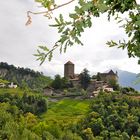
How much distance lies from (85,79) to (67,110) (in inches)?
1223

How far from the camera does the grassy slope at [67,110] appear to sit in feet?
513

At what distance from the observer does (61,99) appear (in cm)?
17712

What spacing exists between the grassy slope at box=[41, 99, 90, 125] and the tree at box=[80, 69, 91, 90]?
1664cm

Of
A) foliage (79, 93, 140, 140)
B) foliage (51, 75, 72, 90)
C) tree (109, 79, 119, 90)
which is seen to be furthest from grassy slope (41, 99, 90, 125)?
tree (109, 79, 119, 90)

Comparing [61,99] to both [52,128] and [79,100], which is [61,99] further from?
[52,128]

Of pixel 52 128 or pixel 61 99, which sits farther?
pixel 61 99

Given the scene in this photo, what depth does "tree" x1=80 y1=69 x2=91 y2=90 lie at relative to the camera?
7475 inches

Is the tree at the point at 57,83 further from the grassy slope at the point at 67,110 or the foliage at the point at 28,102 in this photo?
the foliage at the point at 28,102

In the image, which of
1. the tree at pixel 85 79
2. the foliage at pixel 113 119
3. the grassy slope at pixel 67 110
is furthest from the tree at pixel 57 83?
the foliage at pixel 113 119

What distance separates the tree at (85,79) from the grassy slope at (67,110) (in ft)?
54.6

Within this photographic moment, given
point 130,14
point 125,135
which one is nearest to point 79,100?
point 125,135

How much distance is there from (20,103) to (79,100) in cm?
2251

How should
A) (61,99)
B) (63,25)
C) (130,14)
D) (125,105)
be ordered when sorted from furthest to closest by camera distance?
(61,99) < (125,105) < (130,14) < (63,25)

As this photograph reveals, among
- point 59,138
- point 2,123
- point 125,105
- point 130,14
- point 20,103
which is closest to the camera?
point 130,14
